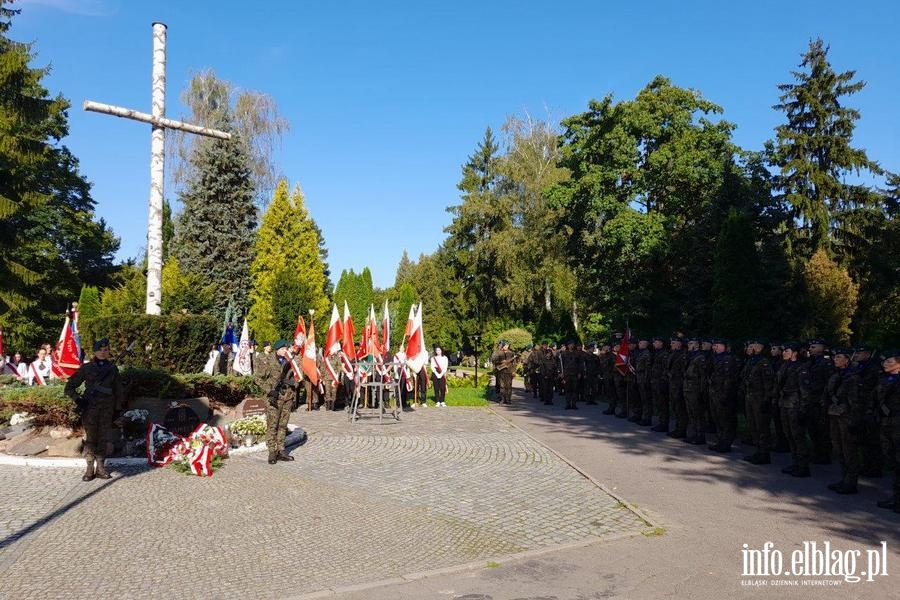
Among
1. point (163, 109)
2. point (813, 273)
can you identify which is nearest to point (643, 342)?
point (163, 109)

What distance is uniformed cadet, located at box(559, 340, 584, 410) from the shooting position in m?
19.3

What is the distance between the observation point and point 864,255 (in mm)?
31969

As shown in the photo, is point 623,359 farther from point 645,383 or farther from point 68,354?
point 68,354

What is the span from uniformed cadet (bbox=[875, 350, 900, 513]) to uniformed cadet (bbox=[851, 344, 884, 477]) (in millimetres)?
336

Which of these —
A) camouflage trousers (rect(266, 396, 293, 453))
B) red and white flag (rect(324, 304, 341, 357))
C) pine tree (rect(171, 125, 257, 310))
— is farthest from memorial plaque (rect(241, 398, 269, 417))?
pine tree (rect(171, 125, 257, 310))

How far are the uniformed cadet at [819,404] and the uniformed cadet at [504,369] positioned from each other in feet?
33.8

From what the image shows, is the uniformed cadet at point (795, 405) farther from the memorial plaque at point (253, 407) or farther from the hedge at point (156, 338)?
the hedge at point (156, 338)

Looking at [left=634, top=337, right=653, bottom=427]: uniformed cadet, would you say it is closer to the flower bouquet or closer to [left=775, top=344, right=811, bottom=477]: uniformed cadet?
[left=775, top=344, right=811, bottom=477]: uniformed cadet

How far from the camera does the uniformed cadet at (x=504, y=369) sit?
20.4m

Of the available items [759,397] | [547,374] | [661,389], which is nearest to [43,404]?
[661,389]

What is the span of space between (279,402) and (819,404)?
8629 mm

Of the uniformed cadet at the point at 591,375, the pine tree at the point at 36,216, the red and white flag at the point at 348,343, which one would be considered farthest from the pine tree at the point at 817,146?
the pine tree at the point at 36,216

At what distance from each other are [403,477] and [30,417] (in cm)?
696

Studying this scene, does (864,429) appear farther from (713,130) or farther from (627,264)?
(713,130)
